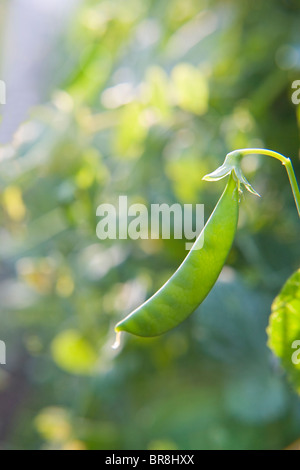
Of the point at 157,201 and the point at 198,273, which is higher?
the point at 157,201

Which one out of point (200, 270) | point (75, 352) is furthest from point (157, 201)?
point (200, 270)

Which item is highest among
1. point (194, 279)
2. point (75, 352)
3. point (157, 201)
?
point (157, 201)

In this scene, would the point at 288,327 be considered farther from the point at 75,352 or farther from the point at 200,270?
the point at 75,352

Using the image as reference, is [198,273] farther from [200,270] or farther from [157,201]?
[157,201]

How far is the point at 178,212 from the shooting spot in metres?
0.62

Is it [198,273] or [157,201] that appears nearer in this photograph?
[198,273]

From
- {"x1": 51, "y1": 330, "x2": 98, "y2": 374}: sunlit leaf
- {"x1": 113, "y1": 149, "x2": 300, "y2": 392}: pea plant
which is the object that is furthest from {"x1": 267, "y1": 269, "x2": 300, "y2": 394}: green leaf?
{"x1": 51, "y1": 330, "x2": 98, "y2": 374}: sunlit leaf

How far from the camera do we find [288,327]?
350 millimetres

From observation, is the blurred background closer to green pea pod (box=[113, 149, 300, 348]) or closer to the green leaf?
the green leaf

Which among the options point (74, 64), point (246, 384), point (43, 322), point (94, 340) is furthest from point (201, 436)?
point (74, 64)

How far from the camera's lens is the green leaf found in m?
0.33

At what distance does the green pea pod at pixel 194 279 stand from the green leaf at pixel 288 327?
0.06 meters

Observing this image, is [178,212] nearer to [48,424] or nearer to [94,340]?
[94,340]

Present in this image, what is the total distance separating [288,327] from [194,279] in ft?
0.30
